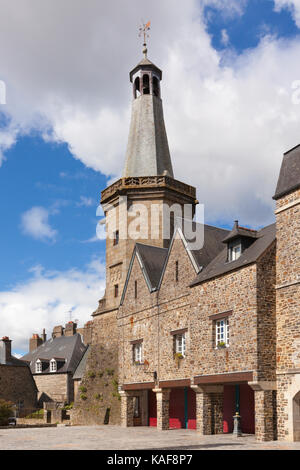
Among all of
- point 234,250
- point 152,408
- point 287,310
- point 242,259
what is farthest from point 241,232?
point 152,408

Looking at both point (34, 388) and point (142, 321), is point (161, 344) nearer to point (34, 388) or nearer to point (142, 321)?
point (142, 321)

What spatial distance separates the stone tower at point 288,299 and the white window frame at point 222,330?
240 centimetres

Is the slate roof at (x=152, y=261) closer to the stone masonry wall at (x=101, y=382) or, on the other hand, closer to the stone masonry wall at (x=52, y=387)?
the stone masonry wall at (x=101, y=382)

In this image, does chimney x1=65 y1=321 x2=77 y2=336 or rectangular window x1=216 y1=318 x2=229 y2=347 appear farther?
chimney x1=65 y1=321 x2=77 y2=336

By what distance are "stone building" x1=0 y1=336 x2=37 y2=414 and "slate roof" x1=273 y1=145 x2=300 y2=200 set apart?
112ft

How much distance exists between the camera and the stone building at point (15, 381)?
46.0 meters

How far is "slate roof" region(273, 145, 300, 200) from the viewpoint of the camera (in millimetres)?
18625

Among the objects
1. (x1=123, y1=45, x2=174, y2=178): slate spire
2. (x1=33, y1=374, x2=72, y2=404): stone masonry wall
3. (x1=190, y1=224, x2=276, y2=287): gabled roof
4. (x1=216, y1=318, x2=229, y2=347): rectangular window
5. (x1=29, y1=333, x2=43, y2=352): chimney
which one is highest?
(x1=123, y1=45, x2=174, y2=178): slate spire

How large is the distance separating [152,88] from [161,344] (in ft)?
68.9

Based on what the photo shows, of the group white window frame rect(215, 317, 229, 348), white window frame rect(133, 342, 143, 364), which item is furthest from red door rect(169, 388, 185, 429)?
white window frame rect(215, 317, 229, 348)

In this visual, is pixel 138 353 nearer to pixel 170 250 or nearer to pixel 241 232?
pixel 170 250

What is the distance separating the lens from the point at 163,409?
2461cm

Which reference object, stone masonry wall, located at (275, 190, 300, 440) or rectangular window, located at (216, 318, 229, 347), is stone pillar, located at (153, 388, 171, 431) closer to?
rectangular window, located at (216, 318, 229, 347)
